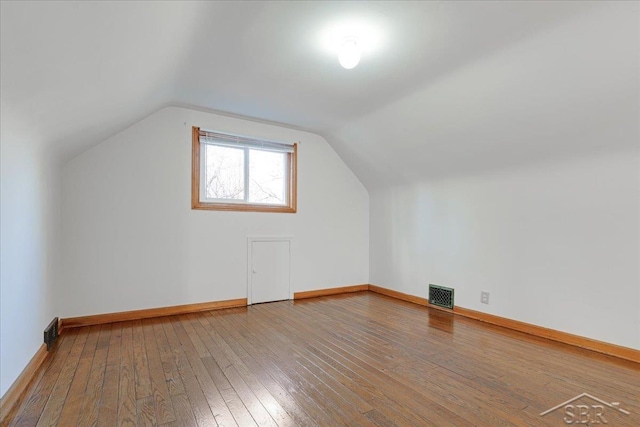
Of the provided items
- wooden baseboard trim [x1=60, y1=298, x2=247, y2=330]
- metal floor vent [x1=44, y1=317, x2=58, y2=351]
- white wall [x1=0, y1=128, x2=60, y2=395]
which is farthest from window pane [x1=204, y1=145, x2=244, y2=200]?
metal floor vent [x1=44, y1=317, x2=58, y2=351]

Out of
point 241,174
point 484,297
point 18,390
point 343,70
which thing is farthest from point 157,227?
point 484,297

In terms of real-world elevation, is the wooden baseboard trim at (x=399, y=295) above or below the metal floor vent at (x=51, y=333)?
below

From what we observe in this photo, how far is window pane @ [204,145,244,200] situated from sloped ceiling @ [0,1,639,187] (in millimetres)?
643

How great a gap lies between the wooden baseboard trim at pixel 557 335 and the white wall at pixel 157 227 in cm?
206

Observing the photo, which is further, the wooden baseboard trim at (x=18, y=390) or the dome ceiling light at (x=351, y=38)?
the dome ceiling light at (x=351, y=38)

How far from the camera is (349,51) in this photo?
2.13 m

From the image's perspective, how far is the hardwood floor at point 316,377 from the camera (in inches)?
64.8

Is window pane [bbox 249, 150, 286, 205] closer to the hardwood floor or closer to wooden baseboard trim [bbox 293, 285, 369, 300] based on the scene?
wooden baseboard trim [bbox 293, 285, 369, 300]

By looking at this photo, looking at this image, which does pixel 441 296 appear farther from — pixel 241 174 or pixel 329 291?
pixel 241 174

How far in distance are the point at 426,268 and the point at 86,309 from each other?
12.2 feet

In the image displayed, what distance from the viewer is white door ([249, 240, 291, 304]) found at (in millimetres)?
3939

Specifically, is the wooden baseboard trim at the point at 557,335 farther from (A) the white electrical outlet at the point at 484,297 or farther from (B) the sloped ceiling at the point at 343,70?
(B) the sloped ceiling at the point at 343,70

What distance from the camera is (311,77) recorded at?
273 cm

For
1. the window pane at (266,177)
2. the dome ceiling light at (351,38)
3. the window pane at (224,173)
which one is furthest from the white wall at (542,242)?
the window pane at (224,173)
